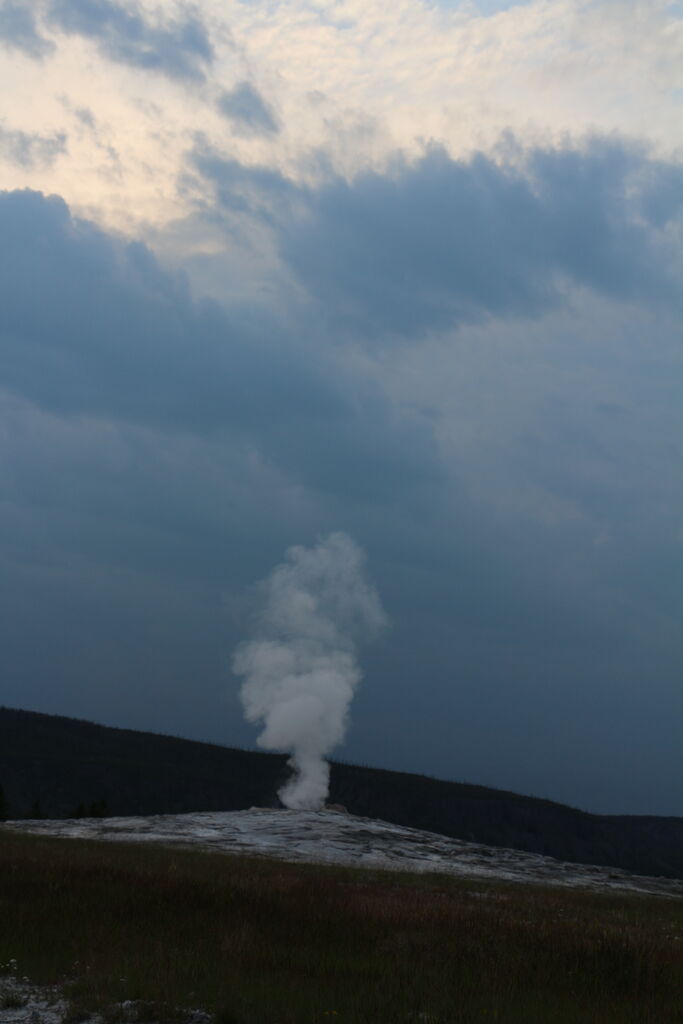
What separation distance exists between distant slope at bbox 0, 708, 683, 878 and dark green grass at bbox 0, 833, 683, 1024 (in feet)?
361

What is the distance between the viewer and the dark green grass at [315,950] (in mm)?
11578

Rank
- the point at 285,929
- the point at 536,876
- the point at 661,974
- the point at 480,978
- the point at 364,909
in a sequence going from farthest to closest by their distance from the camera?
the point at 536,876 < the point at 364,909 < the point at 285,929 < the point at 661,974 < the point at 480,978

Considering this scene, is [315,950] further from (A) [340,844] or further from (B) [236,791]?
(B) [236,791]

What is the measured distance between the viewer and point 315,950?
15062 mm

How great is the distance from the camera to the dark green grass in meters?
11.6

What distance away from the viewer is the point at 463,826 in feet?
470

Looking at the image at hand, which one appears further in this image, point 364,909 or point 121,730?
point 121,730

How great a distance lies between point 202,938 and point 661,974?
805 cm

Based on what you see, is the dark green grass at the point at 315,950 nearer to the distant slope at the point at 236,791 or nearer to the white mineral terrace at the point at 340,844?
the white mineral terrace at the point at 340,844

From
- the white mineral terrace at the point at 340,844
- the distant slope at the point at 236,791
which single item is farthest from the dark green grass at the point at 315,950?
the distant slope at the point at 236,791

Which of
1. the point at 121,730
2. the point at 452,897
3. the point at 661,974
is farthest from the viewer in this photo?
the point at 121,730

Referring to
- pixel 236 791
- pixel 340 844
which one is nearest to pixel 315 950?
pixel 340 844

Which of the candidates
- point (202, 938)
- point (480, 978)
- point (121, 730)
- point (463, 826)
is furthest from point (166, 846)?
point (121, 730)

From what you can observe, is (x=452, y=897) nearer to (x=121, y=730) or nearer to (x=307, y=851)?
(x=307, y=851)
